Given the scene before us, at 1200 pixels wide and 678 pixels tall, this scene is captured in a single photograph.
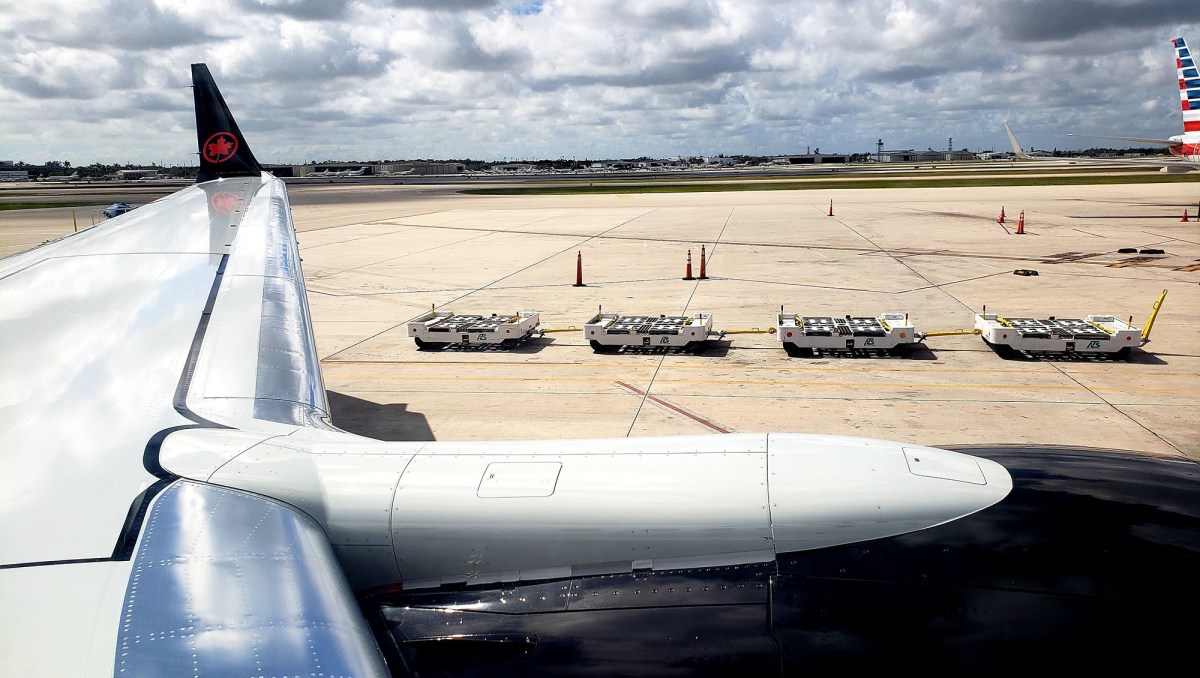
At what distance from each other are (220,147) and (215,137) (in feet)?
1.55

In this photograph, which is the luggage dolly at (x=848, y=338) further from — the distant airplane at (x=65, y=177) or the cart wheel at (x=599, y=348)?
the distant airplane at (x=65, y=177)

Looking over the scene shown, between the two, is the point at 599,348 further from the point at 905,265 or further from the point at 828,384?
the point at 905,265

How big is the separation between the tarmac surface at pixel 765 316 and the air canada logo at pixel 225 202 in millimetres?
4056

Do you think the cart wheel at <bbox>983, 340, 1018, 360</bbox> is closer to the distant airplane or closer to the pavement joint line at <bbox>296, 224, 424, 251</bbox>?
the pavement joint line at <bbox>296, 224, 424, 251</bbox>

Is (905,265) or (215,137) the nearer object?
(215,137)

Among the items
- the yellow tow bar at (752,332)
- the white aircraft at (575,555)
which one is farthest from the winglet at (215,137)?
the white aircraft at (575,555)

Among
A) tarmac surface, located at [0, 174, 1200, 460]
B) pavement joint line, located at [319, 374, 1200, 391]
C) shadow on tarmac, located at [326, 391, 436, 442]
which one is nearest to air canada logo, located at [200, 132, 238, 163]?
tarmac surface, located at [0, 174, 1200, 460]

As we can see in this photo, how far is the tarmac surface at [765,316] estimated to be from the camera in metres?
14.6

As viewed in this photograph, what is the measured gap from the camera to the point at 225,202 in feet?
62.1

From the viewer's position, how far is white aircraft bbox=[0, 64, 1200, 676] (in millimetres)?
4129

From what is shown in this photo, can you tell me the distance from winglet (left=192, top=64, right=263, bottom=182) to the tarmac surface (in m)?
5.06

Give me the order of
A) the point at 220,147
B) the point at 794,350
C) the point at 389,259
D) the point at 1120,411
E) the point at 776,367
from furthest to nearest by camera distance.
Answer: the point at 389,259 < the point at 220,147 < the point at 794,350 < the point at 776,367 < the point at 1120,411

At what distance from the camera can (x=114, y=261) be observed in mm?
12273

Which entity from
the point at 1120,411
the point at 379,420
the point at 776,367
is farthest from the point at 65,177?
the point at 1120,411
